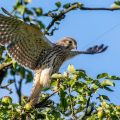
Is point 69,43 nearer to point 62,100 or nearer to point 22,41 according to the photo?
point 22,41

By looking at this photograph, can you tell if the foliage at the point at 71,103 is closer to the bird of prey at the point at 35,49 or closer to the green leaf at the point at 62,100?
the green leaf at the point at 62,100

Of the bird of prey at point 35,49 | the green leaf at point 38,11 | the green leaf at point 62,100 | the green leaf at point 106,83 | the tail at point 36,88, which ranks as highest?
the bird of prey at point 35,49

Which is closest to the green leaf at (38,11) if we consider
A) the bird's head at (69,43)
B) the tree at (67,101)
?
the tree at (67,101)

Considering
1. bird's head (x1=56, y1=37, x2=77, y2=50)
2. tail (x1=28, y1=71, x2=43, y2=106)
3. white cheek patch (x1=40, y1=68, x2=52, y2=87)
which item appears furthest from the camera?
bird's head (x1=56, y1=37, x2=77, y2=50)

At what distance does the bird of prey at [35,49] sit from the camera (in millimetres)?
6844

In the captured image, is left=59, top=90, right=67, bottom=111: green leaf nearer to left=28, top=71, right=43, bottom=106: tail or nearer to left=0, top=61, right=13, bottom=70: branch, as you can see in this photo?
left=28, top=71, right=43, bottom=106: tail

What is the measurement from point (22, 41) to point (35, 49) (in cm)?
26

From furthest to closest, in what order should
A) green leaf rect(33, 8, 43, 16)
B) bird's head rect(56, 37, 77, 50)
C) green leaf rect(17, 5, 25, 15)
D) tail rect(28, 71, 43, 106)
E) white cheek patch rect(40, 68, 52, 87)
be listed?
bird's head rect(56, 37, 77, 50), white cheek patch rect(40, 68, 52, 87), tail rect(28, 71, 43, 106), green leaf rect(33, 8, 43, 16), green leaf rect(17, 5, 25, 15)

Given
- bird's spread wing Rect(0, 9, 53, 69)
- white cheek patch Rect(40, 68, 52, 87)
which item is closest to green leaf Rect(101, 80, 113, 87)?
white cheek patch Rect(40, 68, 52, 87)

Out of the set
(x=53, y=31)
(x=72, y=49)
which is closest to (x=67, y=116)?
(x=53, y=31)

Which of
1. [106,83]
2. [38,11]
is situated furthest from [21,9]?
[106,83]

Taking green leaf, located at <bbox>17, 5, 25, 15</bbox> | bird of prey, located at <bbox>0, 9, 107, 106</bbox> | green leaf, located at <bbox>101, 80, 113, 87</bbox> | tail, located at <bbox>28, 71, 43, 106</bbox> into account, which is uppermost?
bird of prey, located at <bbox>0, 9, 107, 106</bbox>

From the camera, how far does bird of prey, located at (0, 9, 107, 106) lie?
269 inches

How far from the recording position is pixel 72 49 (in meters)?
7.49
